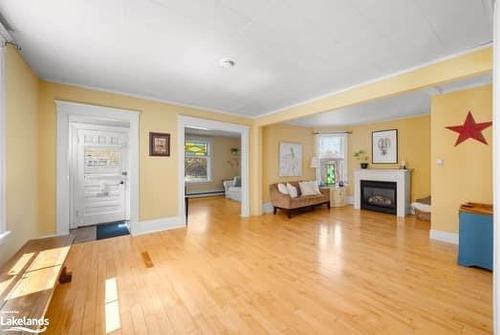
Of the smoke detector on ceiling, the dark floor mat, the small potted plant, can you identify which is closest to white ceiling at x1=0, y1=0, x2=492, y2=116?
the smoke detector on ceiling

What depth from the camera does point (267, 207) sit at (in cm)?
548

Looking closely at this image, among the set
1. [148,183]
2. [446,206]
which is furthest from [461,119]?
[148,183]

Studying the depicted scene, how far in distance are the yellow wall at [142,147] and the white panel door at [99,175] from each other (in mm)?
1121

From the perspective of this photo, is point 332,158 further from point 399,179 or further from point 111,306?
point 111,306

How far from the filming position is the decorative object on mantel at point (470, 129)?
116 inches

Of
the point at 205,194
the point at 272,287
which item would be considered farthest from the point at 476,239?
the point at 205,194

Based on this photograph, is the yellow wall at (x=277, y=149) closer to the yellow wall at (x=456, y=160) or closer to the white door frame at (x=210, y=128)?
the white door frame at (x=210, y=128)

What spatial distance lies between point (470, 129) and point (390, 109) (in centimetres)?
168

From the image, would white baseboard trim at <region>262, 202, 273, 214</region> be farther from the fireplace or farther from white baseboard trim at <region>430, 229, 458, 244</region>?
white baseboard trim at <region>430, 229, 458, 244</region>

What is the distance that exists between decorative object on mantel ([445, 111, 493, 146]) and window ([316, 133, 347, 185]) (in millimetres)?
3344

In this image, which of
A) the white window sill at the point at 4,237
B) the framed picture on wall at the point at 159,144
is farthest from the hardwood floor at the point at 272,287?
the framed picture on wall at the point at 159,144

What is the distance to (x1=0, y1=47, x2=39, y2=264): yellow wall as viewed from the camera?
1.98 m

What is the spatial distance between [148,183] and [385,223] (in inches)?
186

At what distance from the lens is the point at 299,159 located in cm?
626
